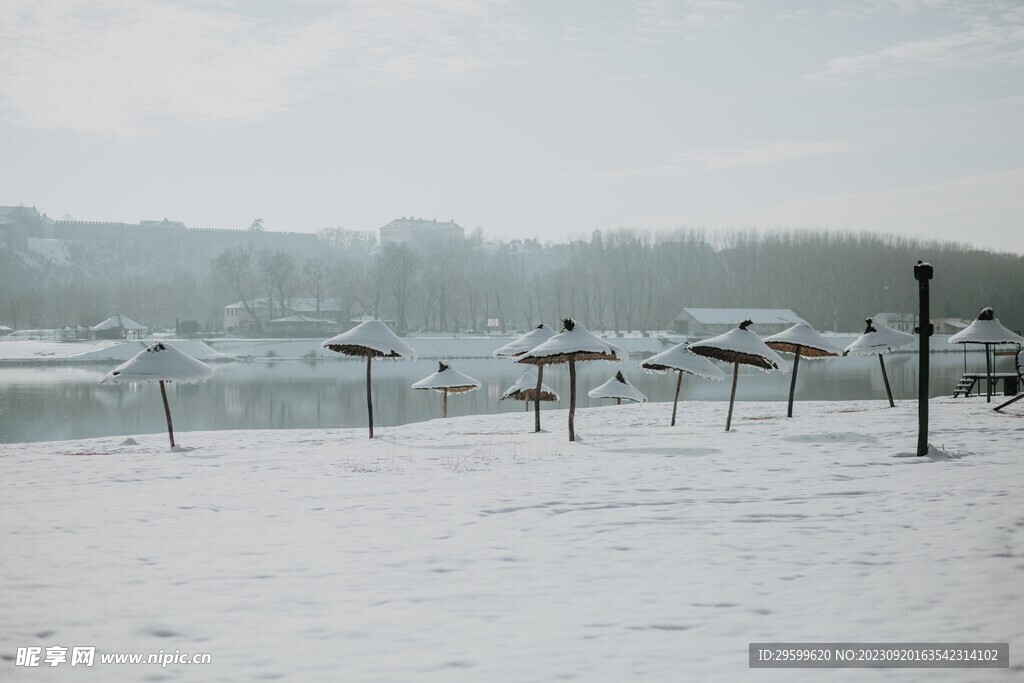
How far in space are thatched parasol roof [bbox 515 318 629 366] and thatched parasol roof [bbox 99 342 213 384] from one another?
7257 mm

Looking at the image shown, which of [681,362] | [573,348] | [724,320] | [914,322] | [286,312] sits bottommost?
[681,362]

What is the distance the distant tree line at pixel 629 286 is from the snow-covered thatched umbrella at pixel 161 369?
245ft

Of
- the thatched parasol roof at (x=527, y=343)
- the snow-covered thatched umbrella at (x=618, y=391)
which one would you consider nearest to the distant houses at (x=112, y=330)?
the snow-covered thatched umbrella at (x=618, y=391)

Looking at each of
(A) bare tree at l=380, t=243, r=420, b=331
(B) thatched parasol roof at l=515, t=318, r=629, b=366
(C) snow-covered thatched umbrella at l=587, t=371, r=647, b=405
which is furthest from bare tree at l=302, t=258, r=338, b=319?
(B) thatched parasol roof at l=515, t=318, r=629, b=366

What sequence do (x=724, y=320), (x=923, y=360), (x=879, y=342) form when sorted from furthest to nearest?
(x=724, y=320) → (x=879, y=342) → (x=923, y=360)

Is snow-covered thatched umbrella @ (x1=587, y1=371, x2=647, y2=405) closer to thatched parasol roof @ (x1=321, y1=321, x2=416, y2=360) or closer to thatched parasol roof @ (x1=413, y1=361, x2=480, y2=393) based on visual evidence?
thatched parasol roof @ (x1=413, y1=361, x2=480, y2=393)

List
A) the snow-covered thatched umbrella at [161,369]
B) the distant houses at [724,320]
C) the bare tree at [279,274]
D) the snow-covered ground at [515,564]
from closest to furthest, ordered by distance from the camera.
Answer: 1. the snow-covered ground at [515,564]
2. the snow-covered thatched umbrella at [161,369]
3. the distant houses at [724,320]
4. the bare tree at [279,274]

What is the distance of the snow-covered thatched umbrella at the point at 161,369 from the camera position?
2039cm

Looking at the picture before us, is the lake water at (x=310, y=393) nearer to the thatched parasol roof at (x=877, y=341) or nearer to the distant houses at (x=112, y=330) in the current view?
the thatched parasol roof at (x=877, y=341)

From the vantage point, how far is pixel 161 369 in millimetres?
20609

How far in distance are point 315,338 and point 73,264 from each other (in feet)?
401

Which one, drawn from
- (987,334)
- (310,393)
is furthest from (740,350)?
(310,393)

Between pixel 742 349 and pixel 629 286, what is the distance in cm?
8158

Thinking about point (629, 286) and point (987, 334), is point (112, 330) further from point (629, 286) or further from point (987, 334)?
point (987, 334)
